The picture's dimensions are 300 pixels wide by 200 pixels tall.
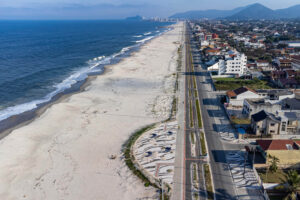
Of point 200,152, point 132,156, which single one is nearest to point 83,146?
point 132,156

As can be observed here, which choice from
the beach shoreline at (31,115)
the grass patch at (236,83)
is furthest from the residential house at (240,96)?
the beach shoreline at (31,115)

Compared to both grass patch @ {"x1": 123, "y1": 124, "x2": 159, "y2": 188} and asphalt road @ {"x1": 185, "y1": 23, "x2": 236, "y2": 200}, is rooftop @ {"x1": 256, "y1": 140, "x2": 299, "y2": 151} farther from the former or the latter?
grass patch @ {"x1": 123, "y1": 124, "x2": 159, "y2": 188}

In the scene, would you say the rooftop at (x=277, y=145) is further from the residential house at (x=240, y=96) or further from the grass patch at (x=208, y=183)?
the residential house at (x=240, y=96)

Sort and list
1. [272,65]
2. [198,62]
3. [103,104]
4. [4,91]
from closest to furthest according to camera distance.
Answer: [103,104] → [4,91] → [272,65] → [198,62]

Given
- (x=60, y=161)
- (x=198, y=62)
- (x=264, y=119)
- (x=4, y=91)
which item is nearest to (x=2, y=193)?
(x=60, y=161)

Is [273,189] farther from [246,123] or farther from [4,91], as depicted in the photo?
[4,91]

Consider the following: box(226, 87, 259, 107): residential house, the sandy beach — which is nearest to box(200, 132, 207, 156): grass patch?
the sandy beach
